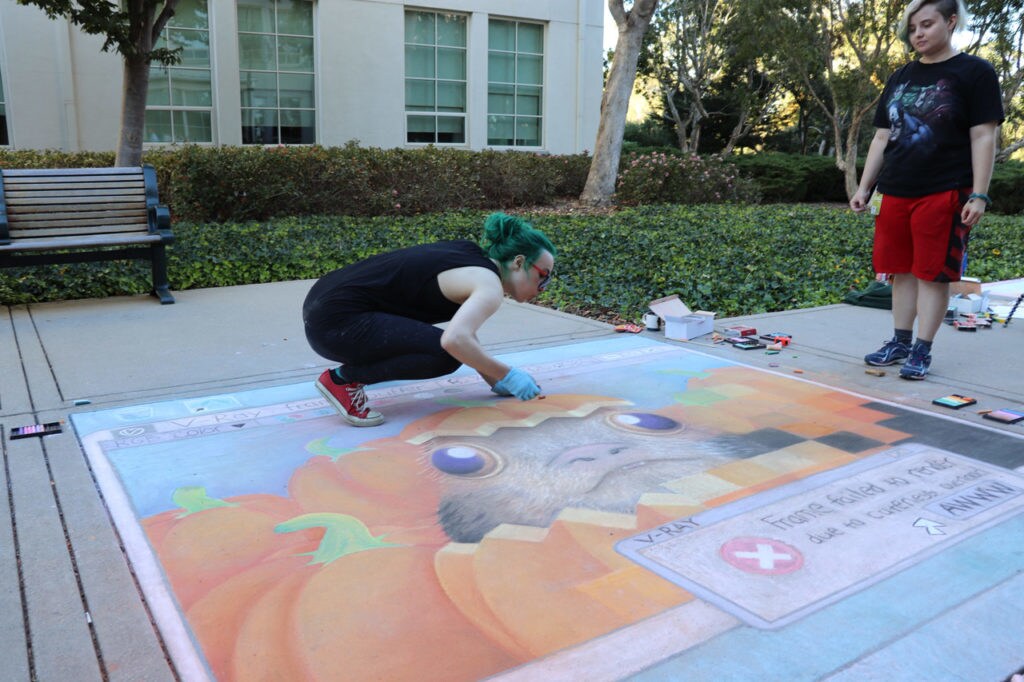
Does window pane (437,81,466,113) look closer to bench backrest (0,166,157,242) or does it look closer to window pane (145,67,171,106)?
window pane (145,67,171,106)

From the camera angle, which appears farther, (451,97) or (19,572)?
(451,97)

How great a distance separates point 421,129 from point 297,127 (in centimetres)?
209

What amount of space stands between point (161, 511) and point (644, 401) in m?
2.11

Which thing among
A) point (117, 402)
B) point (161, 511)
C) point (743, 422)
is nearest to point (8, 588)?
point (161, 511)

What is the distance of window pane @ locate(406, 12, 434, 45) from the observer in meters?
14.0

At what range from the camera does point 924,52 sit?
4074 millimetres

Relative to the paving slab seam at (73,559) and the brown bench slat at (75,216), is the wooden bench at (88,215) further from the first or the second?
the paving slab seam at (73,559)

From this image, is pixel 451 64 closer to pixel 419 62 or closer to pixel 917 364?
pixel 419 62

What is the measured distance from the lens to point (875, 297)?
611 cm

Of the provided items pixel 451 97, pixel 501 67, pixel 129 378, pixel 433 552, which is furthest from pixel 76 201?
pixel 501 67

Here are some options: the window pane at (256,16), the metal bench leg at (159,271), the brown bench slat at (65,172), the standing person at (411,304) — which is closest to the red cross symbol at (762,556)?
the standing person at (411,304)

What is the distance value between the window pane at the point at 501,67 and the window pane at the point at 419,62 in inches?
41.8

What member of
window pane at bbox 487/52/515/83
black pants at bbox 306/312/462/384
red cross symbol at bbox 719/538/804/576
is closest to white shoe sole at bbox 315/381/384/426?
black pants at bbox 306/312/462/384

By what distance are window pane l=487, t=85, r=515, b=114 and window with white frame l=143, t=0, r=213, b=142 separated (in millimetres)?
4713
